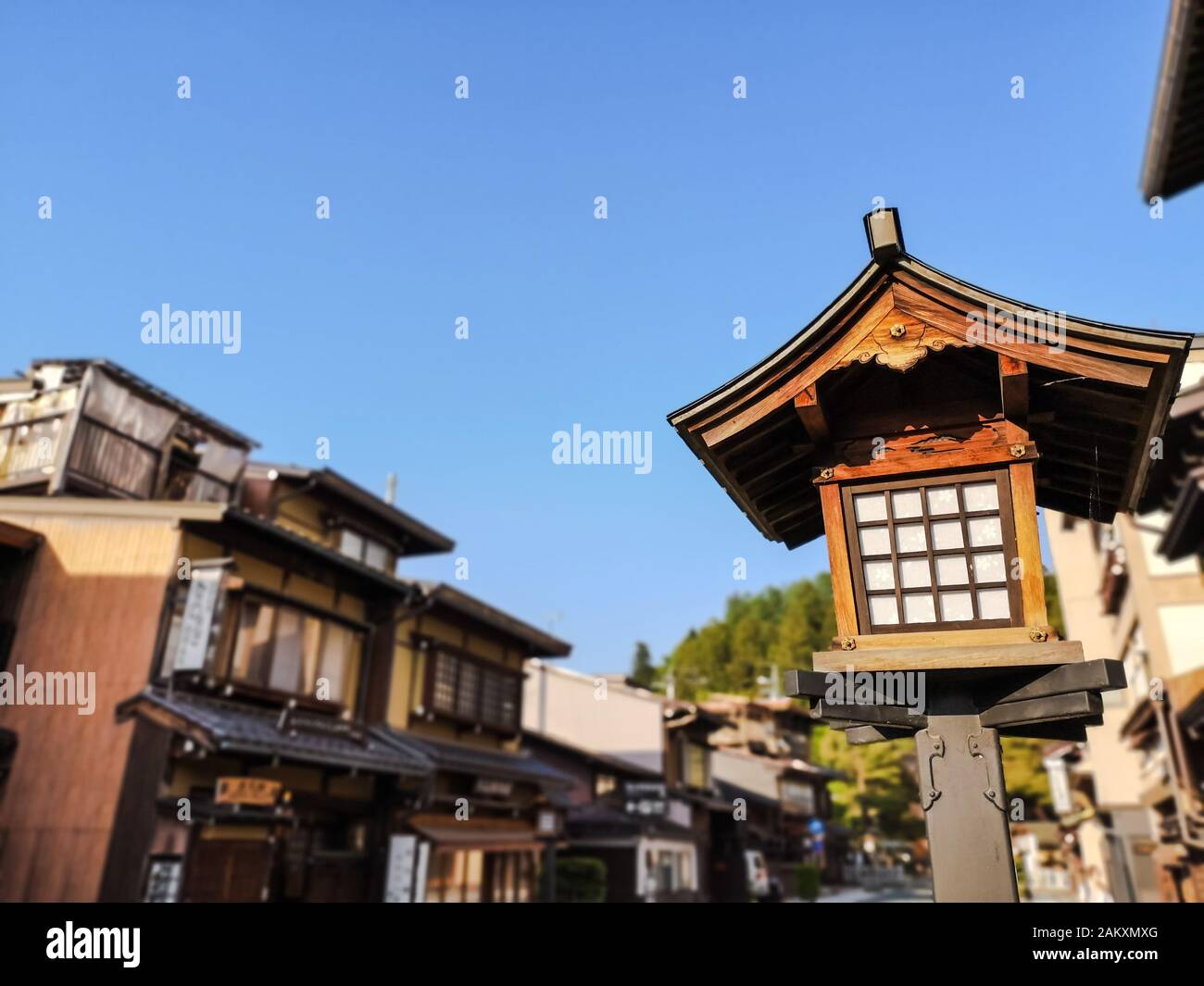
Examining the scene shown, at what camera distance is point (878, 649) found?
5160mm

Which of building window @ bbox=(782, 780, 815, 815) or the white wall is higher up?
the white wall

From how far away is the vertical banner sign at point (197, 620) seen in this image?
49.2 feet

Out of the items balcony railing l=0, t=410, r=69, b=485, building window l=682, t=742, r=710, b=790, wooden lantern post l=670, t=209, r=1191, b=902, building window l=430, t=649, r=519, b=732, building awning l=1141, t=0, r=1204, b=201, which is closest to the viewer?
wooden lantern post l=670, t=209, r=1191, b=902

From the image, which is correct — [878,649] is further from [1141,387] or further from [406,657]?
[406,657]

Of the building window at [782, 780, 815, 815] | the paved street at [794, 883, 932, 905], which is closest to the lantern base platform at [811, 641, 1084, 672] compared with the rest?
the paved street at [794, 883, 932, 905]

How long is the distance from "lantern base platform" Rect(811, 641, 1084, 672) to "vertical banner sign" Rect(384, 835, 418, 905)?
16585 millimetres

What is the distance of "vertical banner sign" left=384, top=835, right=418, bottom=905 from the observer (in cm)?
1861

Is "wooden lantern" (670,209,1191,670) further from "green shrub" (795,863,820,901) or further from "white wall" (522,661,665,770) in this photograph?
"green shrub" (795,863,820,901)

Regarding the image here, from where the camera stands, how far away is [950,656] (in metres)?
4.90

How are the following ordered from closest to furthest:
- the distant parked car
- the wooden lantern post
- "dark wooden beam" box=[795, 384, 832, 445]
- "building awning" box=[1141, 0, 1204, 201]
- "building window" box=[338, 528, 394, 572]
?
the wooden lantern post
"dark wooden beam" box=[795, 384, 832, 445]
"building awning" box=[1141, 0, 1204, 201]
"building window" box=[338, 528, 394, 572]
the distant parked car

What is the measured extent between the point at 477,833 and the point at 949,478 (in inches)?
776

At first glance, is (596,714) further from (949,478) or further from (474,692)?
(949,478)
